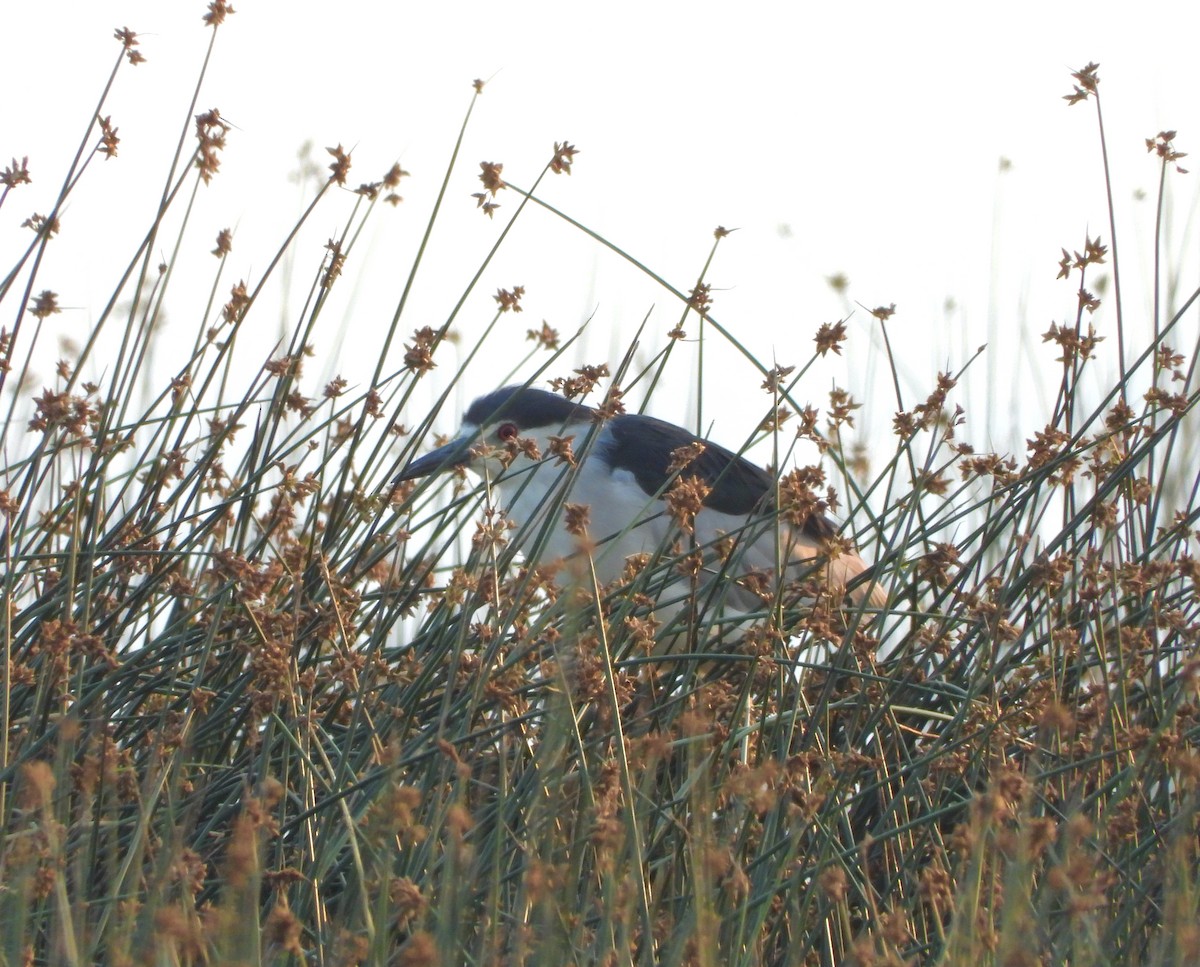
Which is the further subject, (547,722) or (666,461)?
(666,461)

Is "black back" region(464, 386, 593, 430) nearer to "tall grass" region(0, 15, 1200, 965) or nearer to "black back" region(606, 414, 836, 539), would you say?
"black back" region(606, 414, 836, 539)

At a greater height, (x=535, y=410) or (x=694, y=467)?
(x=535, y=410)

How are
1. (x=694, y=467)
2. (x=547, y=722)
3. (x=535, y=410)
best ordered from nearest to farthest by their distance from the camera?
(x=547, y=722) → (x=694, y=467) → (x=535, y=410)

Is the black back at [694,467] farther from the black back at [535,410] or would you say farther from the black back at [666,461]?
the black back at [535,410]

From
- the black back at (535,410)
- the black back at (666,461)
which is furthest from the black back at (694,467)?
the black back at (535,410)

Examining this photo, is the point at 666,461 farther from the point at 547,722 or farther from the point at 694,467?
the point at 547,722

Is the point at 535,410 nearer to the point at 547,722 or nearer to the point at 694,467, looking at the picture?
the point at 694,467

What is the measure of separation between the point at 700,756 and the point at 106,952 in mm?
753

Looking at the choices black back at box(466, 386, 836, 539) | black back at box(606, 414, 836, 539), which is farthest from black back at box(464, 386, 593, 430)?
black back at box(606, 414, 836, 539)

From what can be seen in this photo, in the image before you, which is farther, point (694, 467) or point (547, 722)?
point (694, 467)

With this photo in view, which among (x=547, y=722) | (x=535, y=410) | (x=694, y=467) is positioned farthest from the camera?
(x=535, y=410)

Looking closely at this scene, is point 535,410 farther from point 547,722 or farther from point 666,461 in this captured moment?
point 547,722

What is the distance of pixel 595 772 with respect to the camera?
2.04 m

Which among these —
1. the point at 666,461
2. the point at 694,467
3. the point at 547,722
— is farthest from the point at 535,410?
the point at 547,722
